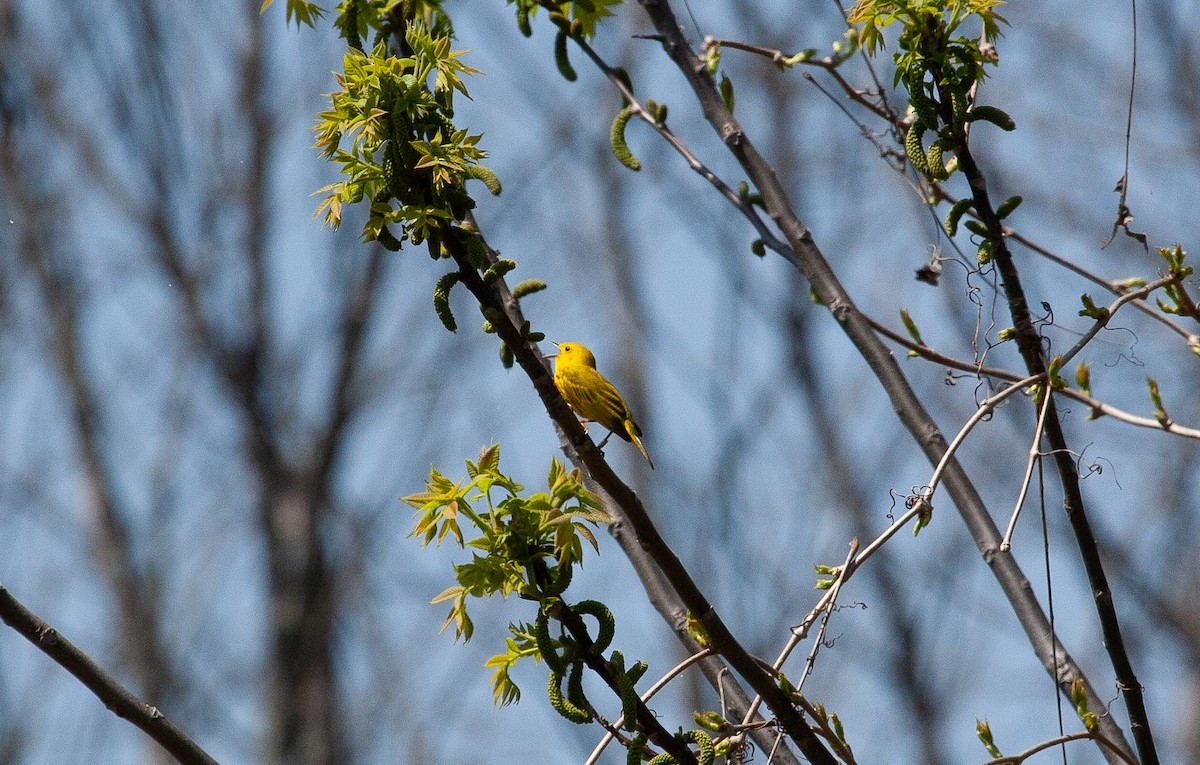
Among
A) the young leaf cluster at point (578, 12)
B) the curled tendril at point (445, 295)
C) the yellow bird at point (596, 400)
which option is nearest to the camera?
the curled tendril at point (445, 295)

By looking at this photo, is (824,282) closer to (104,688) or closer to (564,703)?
(564,703)

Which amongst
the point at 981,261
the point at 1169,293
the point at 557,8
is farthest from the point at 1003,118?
the point at 557,8

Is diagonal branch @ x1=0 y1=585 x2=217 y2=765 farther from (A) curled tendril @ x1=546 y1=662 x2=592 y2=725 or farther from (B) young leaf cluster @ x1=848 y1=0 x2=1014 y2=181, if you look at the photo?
(B) young leaf cluster @ x1=848 y1=0 x2=1014 y2=181

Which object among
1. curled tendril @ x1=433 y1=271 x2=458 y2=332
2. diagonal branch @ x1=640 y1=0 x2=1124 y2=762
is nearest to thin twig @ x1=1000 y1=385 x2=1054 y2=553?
diagonal branch @ x1=640 y1=0 x2=1124 y2=762

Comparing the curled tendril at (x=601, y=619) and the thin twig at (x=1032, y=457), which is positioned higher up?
the thin twig at (x=1032, y=457)

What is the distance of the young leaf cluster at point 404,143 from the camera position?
195cm

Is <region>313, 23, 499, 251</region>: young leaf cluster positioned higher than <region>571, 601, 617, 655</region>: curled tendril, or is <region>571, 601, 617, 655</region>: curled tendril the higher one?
<region>313, 23, 499, 251</region>: young leaf cluster

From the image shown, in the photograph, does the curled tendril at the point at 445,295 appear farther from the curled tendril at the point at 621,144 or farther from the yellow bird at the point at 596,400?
the yellow bird at the point at 596,400

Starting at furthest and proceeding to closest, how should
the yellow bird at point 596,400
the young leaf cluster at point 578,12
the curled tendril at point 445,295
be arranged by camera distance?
the yellow bird at point 596,400
the young leaf cluster at point 578,12
the curled tendril at point 445,295

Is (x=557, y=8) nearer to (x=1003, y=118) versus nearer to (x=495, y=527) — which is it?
(x=1003, y=118)

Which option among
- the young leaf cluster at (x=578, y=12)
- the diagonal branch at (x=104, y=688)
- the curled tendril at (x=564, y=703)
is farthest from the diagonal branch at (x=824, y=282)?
the diagonal branch at (x=104, y=688)

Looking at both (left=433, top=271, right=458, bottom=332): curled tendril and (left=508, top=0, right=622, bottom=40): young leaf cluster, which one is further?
(left=508, top=0, right=622, bottom=40): young leaf cluster

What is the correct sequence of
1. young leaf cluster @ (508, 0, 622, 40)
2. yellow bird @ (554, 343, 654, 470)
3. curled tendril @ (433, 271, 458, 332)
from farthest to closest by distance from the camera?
yellow bird @ (554, 343, 654, 470)
young leaf cluster @ (508, 0, 622, 40)
curled tendril @ (433, 271, 458, 332)

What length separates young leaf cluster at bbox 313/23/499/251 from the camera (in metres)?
1.95
